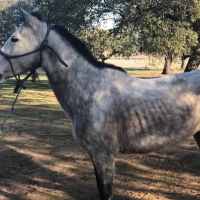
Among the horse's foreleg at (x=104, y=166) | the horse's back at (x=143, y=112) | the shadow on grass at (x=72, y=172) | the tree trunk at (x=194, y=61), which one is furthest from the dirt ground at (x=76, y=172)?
the tree trunk at (x=194, y=61)

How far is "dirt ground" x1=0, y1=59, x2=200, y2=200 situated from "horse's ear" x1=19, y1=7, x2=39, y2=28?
7.49ft

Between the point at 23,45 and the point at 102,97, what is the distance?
104 cm

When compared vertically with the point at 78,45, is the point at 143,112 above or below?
below

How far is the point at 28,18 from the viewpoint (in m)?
3.29

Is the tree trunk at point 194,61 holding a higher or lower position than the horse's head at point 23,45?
lower

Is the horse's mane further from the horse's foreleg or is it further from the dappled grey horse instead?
the horse's foreleg

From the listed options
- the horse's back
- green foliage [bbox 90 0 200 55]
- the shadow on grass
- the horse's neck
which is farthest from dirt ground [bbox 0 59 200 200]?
green foliage [bbox 90 0 200 55]

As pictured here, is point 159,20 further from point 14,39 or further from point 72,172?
point 14,39

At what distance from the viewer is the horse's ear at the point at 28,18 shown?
3258mm

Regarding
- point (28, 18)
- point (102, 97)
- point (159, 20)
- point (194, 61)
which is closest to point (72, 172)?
point (102, 97)

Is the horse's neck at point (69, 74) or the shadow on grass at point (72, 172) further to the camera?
the shadow on grass at point (72, 172)

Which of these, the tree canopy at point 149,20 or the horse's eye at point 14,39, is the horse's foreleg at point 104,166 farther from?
the tree canopy at point 149,20

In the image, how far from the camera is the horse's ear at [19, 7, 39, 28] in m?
3.26

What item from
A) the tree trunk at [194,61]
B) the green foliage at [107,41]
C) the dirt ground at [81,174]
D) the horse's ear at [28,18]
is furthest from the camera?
the green foliage at [107,41]
